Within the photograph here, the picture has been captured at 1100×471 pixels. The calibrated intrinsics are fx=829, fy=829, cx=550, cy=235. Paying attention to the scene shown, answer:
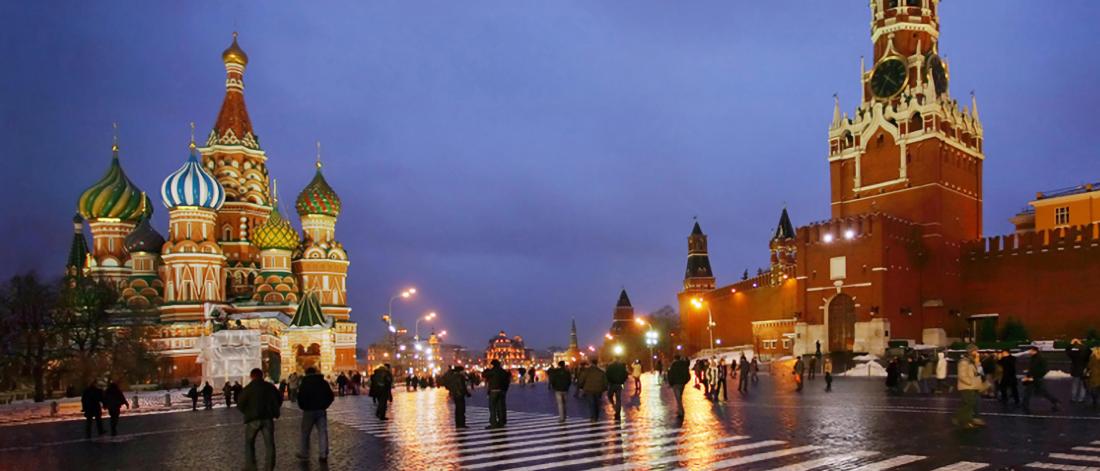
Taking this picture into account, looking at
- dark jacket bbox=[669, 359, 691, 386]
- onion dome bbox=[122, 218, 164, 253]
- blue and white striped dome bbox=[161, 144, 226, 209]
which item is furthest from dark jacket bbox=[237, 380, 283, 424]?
onion dome bbox=[122, 218, 164, 253]

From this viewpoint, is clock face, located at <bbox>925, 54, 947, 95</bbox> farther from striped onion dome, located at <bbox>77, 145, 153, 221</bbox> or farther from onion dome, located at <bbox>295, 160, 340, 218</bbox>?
striped onion dome, located at <bbox>77, 145, 153, 221</bbox>

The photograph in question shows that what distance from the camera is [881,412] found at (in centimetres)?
1798

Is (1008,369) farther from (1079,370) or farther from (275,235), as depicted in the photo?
(275,235)

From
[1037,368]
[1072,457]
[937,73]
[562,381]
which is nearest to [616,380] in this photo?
[562,381]

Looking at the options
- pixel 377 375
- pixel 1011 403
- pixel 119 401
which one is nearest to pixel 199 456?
pixel 119 401

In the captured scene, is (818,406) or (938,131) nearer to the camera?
(818,406)

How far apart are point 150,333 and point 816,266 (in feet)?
140

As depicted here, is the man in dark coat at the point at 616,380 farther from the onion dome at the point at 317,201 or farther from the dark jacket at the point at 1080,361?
the onion dome at the point at 317,201

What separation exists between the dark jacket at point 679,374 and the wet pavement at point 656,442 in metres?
0.81

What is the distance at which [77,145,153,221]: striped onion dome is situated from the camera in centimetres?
6488

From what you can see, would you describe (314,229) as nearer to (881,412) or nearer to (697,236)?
(697,236)

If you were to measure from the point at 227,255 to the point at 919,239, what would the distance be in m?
51.0

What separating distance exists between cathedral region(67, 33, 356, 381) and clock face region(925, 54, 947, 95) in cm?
4405

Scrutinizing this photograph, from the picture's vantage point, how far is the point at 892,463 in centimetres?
1043
